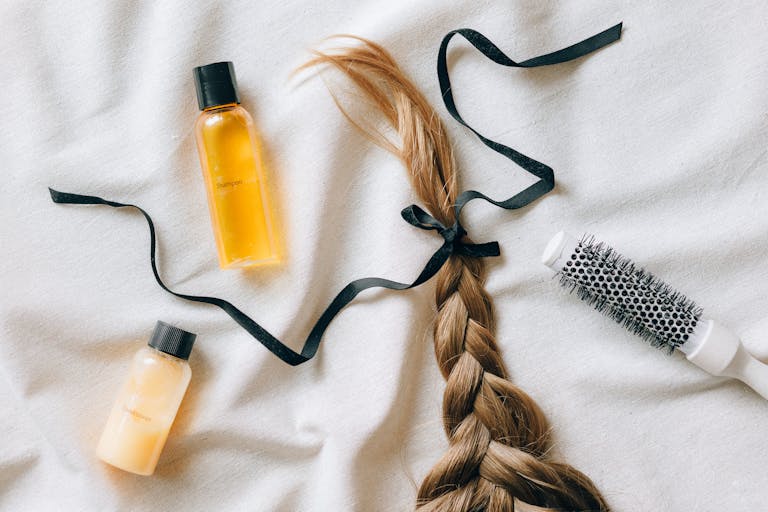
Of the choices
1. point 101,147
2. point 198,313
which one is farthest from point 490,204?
point 101,147

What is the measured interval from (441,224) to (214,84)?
342mm

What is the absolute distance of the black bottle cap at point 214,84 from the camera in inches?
32.8

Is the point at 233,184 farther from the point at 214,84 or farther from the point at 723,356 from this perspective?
the point at 723,356

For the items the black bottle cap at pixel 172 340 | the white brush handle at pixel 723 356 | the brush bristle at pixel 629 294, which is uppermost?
the brush bristle at pixel 629 294

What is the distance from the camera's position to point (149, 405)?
A: 839 millimetres

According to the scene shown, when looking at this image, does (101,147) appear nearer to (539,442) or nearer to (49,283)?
(49,283)

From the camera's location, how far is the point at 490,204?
2.95 feet

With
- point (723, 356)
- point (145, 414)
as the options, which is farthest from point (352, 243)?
point (723, 356)

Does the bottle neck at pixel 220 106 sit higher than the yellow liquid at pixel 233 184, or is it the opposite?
the bottle neck at pixel 220 106

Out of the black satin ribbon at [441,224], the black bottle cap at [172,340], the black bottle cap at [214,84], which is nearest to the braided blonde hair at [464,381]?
the black satin ribbon at [441,224]

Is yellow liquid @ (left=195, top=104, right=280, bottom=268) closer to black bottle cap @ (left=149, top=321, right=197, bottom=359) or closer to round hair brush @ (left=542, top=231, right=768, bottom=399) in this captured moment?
black bottle cap @ (left=149, top=321, right=197, bottom=359)

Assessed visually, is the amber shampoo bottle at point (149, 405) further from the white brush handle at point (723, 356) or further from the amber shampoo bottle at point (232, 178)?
the white brush handle at point (723, 356)

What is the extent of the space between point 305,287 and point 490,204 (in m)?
0.28

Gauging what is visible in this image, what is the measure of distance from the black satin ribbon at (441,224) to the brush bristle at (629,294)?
0.11 meters
